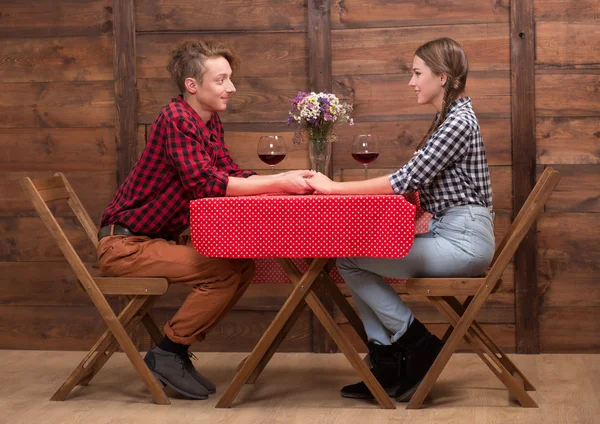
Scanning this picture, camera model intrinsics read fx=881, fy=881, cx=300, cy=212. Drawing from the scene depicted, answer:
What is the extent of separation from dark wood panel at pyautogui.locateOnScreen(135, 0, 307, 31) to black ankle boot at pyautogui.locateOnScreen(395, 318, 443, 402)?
1.56m

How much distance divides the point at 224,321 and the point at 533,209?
1.69 m

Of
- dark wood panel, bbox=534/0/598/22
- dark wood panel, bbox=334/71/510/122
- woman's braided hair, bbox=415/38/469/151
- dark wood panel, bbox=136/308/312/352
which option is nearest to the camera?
woman's braided hair, bbox=415/38/469/151

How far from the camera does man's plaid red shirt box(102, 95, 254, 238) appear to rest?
306 cm

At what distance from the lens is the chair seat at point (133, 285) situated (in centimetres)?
306

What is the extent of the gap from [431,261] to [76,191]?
6.17 feet

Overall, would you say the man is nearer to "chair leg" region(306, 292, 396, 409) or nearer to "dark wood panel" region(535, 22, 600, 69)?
"chair leg" region(306, 292, 396, 409)

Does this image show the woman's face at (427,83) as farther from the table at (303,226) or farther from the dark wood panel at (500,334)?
the dark wood panel at (500,334)

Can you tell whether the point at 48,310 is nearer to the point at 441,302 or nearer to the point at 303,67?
the point at 303,67

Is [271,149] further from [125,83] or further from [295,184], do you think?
[125,83]

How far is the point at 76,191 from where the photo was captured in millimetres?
4086

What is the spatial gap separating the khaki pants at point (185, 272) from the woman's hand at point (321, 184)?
435 mm

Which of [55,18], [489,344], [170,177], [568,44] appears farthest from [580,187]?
[55,18]

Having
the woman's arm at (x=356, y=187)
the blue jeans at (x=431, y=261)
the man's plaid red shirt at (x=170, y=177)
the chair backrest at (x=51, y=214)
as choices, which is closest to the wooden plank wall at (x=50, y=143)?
the chair backrest at (x=51, y=214)

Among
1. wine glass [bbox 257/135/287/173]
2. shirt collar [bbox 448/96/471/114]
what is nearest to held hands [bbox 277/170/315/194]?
wine glass [bbox 257/135/287/173]
